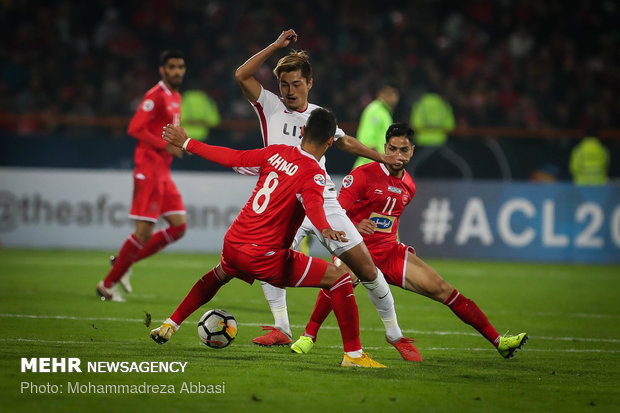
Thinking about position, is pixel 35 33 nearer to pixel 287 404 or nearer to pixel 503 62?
pixel 503 62

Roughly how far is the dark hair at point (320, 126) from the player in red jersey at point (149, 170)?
13.0ft

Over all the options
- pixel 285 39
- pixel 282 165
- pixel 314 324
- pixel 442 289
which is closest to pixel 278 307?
pixel 314 324

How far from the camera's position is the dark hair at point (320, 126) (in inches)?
255

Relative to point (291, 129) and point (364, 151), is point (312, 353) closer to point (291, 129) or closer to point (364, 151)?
point (364, 151)

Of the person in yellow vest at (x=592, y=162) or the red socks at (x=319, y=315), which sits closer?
the red socks at (x=319, y=315)

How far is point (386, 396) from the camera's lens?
5.57m

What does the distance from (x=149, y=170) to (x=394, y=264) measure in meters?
3.94

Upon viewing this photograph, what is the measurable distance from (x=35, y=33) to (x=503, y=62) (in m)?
10.2

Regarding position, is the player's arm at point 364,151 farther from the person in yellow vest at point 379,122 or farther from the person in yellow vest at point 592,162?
the person in yellow vest at point 592,162

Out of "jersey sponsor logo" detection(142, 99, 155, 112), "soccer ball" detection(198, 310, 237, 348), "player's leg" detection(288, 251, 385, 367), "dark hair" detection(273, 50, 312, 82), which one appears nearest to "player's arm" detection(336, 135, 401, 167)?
"dark hair" detection(273, 50, 312, 82)

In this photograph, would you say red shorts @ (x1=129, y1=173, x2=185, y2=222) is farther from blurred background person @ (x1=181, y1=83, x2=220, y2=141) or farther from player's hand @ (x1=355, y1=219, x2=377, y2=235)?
blurred background person @ (x1=181, y1=83, x2=220, y2=141)

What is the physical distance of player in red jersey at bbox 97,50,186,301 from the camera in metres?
10.2

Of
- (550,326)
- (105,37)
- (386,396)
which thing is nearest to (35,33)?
(105,37)

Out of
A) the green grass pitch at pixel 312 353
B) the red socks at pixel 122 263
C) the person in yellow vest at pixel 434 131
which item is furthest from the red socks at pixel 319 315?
the person in yellow vest at pixel 434 131
